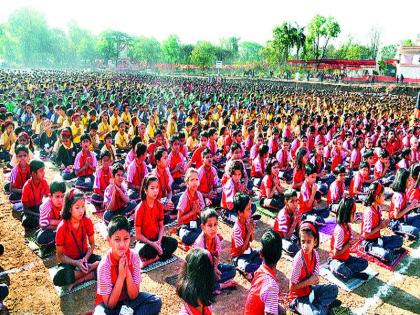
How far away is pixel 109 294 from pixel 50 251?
2.56m

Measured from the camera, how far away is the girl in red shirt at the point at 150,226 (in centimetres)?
493

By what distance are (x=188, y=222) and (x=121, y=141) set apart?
583 centimetres

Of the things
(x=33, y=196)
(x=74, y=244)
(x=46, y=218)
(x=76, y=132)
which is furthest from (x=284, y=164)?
(x=74, y=244)

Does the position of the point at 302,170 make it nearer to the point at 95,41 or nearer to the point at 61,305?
the point at 61,305

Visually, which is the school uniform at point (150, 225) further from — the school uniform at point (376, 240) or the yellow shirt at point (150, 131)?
the yellow shirt at point (150, 131)

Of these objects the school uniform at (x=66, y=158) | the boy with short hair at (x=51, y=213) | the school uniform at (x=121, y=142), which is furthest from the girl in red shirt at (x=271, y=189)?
the school uniform at (x=121, y=142)

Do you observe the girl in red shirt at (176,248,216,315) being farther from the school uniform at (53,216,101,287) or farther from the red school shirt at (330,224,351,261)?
the red school shirt at (330,224,351,261)

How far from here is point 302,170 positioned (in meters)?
8.08

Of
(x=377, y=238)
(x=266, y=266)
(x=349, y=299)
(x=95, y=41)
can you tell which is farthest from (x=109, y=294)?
(x=95, y=41)

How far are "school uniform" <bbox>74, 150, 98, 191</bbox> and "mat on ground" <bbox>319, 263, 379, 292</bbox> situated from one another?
17.6ft

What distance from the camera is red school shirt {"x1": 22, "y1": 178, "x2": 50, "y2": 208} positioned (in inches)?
233

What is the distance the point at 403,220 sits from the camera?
6.60 m

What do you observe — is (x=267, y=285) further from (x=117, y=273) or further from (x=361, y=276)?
(x=361, y=276)

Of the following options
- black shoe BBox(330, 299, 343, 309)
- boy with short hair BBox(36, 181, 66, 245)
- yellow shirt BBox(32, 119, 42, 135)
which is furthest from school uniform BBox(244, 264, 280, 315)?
yellow shirt BBox(32, 119, 42, 135)
